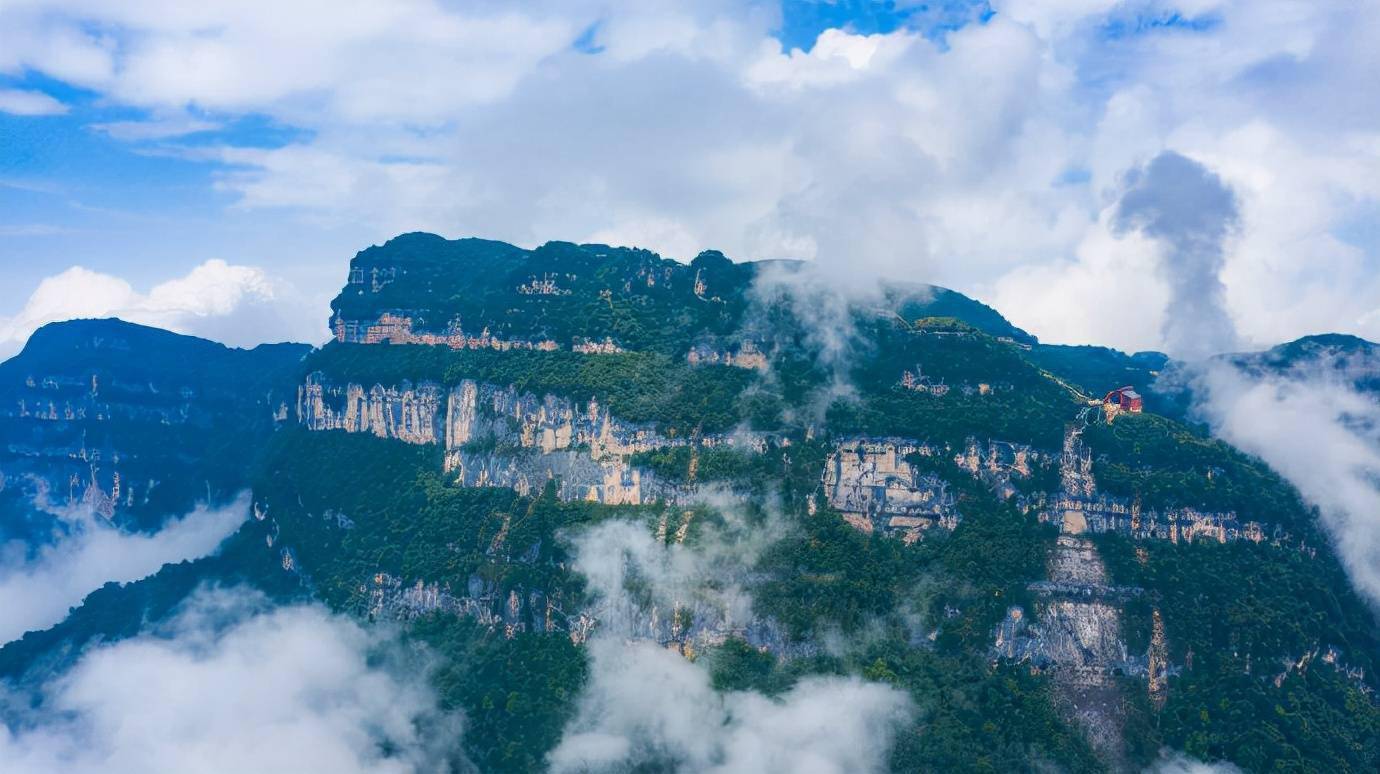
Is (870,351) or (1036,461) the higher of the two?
(870,351)

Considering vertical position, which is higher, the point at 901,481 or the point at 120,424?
the point at 120,424

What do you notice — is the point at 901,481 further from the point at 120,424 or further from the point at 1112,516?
the point at 120,424

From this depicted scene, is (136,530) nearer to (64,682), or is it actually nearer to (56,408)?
(56,408)

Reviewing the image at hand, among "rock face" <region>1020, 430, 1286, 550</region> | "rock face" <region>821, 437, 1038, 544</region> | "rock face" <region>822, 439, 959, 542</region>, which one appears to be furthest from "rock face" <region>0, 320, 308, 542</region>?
"rock face" <region>1020, 430, 1286, 550</region>

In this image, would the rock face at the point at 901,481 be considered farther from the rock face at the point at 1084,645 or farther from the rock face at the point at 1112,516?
the rock face at the point at 1084,645

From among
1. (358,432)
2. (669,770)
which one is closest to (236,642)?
(358,432)

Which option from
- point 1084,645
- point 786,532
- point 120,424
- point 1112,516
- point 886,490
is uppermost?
point 120,424

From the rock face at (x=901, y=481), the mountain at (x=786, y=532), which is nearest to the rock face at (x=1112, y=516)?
the mountain at (x=786, y=532)

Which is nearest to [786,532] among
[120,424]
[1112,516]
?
[1112,516]
